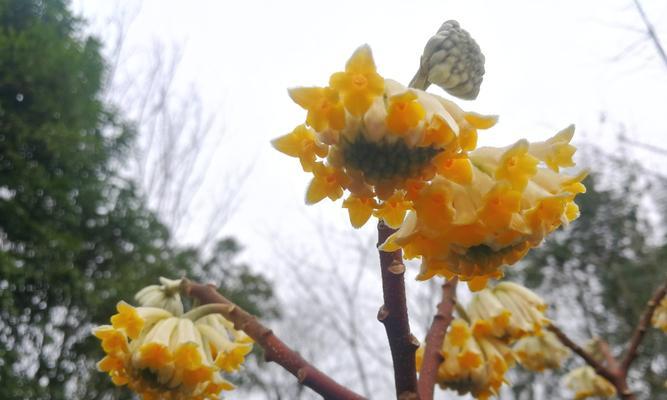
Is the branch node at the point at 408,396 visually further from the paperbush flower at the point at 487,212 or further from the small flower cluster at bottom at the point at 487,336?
the small flower cluster at bottom at the point at 487,336

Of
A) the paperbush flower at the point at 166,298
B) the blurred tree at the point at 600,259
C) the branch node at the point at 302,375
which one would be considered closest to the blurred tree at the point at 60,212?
the paperbush flower at the point at 166,298

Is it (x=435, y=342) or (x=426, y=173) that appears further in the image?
(x=435, y=342)

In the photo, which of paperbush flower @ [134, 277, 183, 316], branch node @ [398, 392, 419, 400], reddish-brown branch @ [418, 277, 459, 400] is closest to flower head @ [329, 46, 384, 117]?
branch node @ [398, 392, 419, 400]

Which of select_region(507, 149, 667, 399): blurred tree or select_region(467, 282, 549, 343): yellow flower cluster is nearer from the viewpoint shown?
select_region(467, 282, 549, 343): yellow flower cluster

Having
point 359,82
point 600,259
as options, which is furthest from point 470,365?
point 600,259

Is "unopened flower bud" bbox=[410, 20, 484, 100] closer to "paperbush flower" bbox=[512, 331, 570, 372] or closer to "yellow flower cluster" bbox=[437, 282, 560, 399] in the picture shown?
"yellow flower cluster" bbox=[437, 282, 560, 399]

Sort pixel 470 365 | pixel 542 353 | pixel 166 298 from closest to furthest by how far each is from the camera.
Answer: pixel 166 298 → pixel 470 365 → pixel 542 353

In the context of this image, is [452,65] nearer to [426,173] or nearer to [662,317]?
[426,173]
